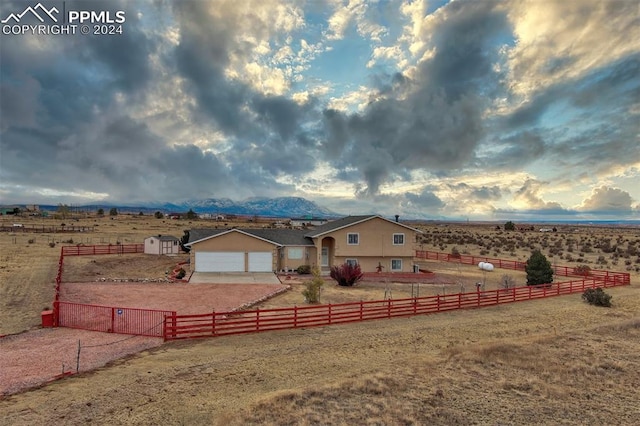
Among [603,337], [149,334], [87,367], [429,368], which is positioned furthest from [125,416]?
[603,337]

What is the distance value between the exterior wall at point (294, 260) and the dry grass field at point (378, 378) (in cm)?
1919

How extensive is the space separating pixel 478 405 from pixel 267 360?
6723mm

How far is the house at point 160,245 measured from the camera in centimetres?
4762

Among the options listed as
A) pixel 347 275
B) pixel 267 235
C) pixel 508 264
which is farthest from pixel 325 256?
pixel 508 264

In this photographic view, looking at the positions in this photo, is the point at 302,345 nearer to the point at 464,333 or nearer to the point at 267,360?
the point at 267,360

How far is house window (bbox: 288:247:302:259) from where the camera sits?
1523 inches

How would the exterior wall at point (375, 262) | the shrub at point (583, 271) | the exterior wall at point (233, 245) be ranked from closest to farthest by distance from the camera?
1. the shrub at point (583, 271)
2. the exterior wall at point (233, 245)
3. the exterior wall at point (375, 262)

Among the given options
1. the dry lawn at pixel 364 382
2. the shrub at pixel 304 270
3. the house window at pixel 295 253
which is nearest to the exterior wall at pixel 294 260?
the house window at pixel 295 253

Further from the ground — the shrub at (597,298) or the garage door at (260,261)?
the garage door at (260,261)

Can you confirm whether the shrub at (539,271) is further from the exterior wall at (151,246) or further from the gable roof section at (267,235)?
the exterior wall at (151,246)

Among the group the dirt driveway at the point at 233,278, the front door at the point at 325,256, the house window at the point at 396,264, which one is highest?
the front door at the point at 325,256

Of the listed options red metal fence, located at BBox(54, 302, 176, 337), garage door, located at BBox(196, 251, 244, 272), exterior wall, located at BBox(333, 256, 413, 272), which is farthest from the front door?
red metal fence, located at BBox(54, 302, 176, 337)

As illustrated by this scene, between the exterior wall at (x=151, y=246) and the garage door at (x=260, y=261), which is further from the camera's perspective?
the exterior wall at (x=151, y=246)

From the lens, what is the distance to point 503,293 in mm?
26250
